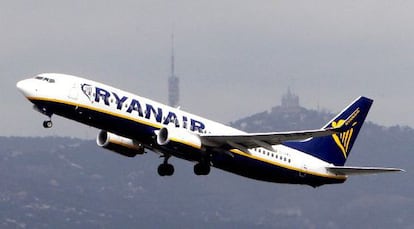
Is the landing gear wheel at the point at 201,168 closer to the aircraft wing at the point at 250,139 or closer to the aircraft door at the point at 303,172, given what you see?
the aircraft wing at the point at 250,139

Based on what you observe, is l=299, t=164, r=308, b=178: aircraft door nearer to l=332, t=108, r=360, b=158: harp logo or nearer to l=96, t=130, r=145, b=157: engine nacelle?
l=332, t=108, r=360, b=158: harp logo

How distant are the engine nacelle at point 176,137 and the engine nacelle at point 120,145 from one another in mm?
5398

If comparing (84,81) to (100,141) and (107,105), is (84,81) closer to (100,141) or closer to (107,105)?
(107,105)

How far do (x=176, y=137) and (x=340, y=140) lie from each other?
19.6m

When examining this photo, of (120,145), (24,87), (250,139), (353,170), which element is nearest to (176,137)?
(250,139)

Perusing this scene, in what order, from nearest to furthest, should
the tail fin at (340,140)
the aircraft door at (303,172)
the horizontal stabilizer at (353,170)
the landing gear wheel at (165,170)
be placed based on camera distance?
the horizontal stabilizer at (353,170) < the landing gear wheel at (165,170) < the aircraft door at (303,172) < the tail fin at (340,140)

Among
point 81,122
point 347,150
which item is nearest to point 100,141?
point 81,122

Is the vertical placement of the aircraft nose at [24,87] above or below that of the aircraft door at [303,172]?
above

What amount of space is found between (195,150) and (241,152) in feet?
18.4

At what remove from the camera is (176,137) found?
77.1m

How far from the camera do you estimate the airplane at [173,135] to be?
75.7 m

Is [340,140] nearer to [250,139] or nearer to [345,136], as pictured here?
[345,136]

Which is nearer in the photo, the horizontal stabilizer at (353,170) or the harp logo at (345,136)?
the horizontal stabilizer at (353,170)

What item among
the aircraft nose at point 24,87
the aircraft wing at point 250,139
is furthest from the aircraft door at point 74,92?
the aircraft wing at point 250,139
